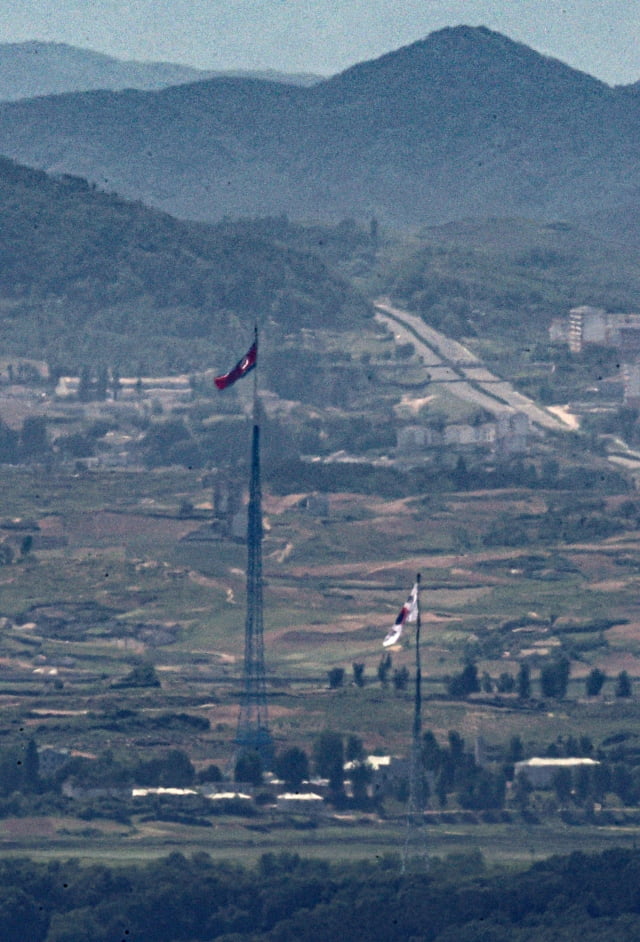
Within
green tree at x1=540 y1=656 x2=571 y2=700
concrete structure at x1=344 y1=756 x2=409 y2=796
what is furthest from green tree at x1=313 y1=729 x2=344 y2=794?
green tree at x1=540 y1=656 x2=571 y2=700

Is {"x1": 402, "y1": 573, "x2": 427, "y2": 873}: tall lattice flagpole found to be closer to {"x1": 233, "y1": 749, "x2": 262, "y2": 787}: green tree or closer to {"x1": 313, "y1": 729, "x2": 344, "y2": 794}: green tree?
{"x1": 313, "y1": 729, "x2": 344, "y2": 794}: green tree

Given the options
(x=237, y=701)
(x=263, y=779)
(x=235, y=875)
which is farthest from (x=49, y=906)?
(x=237, y=701)

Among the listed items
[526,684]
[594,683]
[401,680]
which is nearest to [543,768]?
[526,684]

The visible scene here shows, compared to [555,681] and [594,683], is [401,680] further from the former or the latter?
[594,683]

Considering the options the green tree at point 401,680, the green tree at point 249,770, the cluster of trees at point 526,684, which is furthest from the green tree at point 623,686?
the green tree at point 249,770

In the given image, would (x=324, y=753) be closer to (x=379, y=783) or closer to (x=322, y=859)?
(x=379, y=783)

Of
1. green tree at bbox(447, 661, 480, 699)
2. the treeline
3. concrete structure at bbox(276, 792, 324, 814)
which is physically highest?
green tree at bbox(447, 661, 480, 699)
